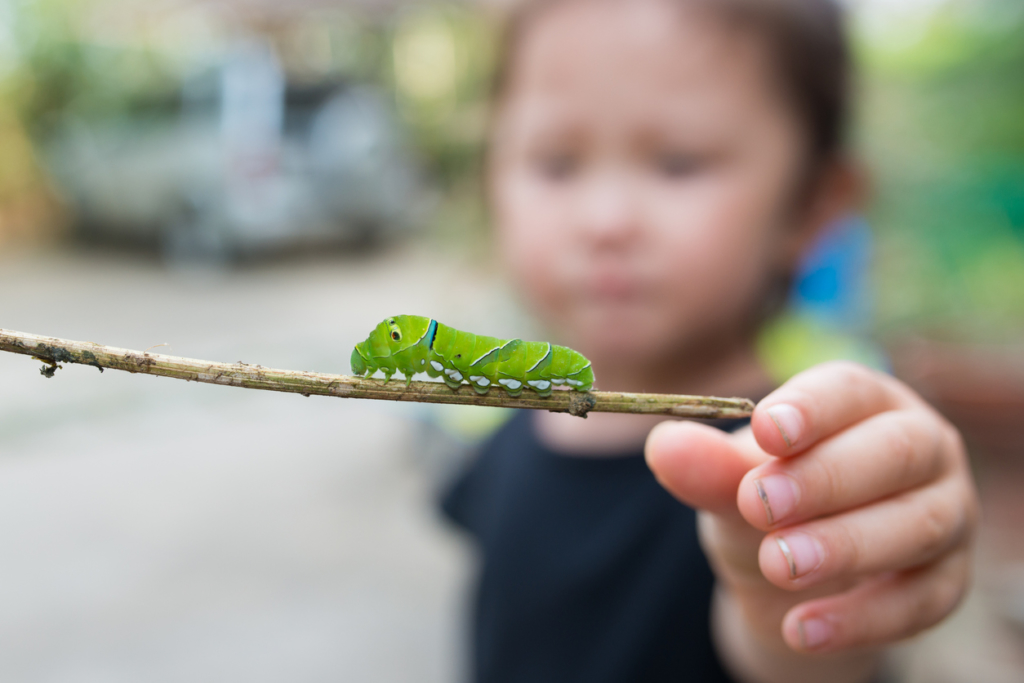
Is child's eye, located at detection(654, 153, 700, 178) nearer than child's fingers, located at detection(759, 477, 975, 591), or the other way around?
child's fingers, located at detection(759, 477, 975, 591)

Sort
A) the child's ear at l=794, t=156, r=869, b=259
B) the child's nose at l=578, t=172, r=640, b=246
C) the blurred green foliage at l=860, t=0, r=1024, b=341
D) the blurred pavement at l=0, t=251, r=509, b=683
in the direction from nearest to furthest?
1. the child's nose at l=578, t=172, r=640, b=246
2. the child's ear at l=794, t=156, r=869, b=259
3. the blurred pavement at l=0, t=251, r=509, b=683
4. the blurred green foliage at l=860, t=0, r=1024, b=341

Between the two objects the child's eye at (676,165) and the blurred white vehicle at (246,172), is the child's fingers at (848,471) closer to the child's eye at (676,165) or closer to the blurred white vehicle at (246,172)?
the child's eye at (676,165)

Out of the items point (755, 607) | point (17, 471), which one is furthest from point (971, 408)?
point (17, 471)

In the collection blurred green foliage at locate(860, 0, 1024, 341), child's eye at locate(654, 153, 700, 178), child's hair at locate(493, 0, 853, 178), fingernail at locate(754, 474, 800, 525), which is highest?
blurred green foliage at locate(860, 0, 1024, 341)

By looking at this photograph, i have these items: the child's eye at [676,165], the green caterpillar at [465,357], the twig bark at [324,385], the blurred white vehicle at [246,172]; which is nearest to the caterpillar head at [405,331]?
the green caterpillar at [465,357]

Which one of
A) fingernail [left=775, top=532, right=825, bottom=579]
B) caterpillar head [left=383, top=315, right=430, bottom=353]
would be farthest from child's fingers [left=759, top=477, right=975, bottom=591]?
caterpillar head [left=383, top=315, right=430, bottom=353]

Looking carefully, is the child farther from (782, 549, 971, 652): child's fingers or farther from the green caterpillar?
the green caterpillar

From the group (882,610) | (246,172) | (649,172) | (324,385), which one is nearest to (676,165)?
(649,172)
